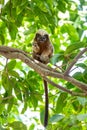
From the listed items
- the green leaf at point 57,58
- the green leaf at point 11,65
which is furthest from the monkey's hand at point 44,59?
the green leaf at point 57,58

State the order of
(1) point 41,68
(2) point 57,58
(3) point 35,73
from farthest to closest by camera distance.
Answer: (3) point 35,73 → (2) point 57,58 → (1) point 41,68

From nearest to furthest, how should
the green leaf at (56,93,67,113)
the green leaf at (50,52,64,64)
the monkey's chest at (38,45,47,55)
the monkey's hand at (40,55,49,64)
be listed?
the green leaf at (50,52,64,64), the green leaf at (56,93,67,113), the monkey's hand at (40,55,49,64), the monkey's chest at (38,45,47,55)

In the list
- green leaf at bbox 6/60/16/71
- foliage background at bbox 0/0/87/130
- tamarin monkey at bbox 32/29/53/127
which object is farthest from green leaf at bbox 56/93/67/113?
tamarin monkey at bbox 32/29/53/127

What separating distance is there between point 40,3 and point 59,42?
54 centimetres

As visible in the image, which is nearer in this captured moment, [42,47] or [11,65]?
[11,65]

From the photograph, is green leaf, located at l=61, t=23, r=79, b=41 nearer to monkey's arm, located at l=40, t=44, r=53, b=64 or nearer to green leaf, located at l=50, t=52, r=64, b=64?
monkey's arm, located at l=40, t=44, r=53, b=64

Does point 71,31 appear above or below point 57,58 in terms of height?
above

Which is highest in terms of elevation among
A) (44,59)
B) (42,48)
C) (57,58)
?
(42,48)

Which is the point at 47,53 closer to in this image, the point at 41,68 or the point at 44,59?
the point at 44,59

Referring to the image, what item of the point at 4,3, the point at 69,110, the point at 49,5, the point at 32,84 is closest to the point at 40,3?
the point at 49,5

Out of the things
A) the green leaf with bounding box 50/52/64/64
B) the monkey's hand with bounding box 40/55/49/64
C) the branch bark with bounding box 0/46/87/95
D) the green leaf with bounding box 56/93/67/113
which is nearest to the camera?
the branch bark with bounding box 0/46/87/95

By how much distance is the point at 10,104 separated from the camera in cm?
203

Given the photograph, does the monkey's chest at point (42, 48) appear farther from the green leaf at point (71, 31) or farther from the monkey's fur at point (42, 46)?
the green leaf at point (71, 31)

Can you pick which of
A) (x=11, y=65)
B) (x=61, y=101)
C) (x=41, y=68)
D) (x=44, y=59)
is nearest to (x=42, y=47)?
(x=44, y=59)
